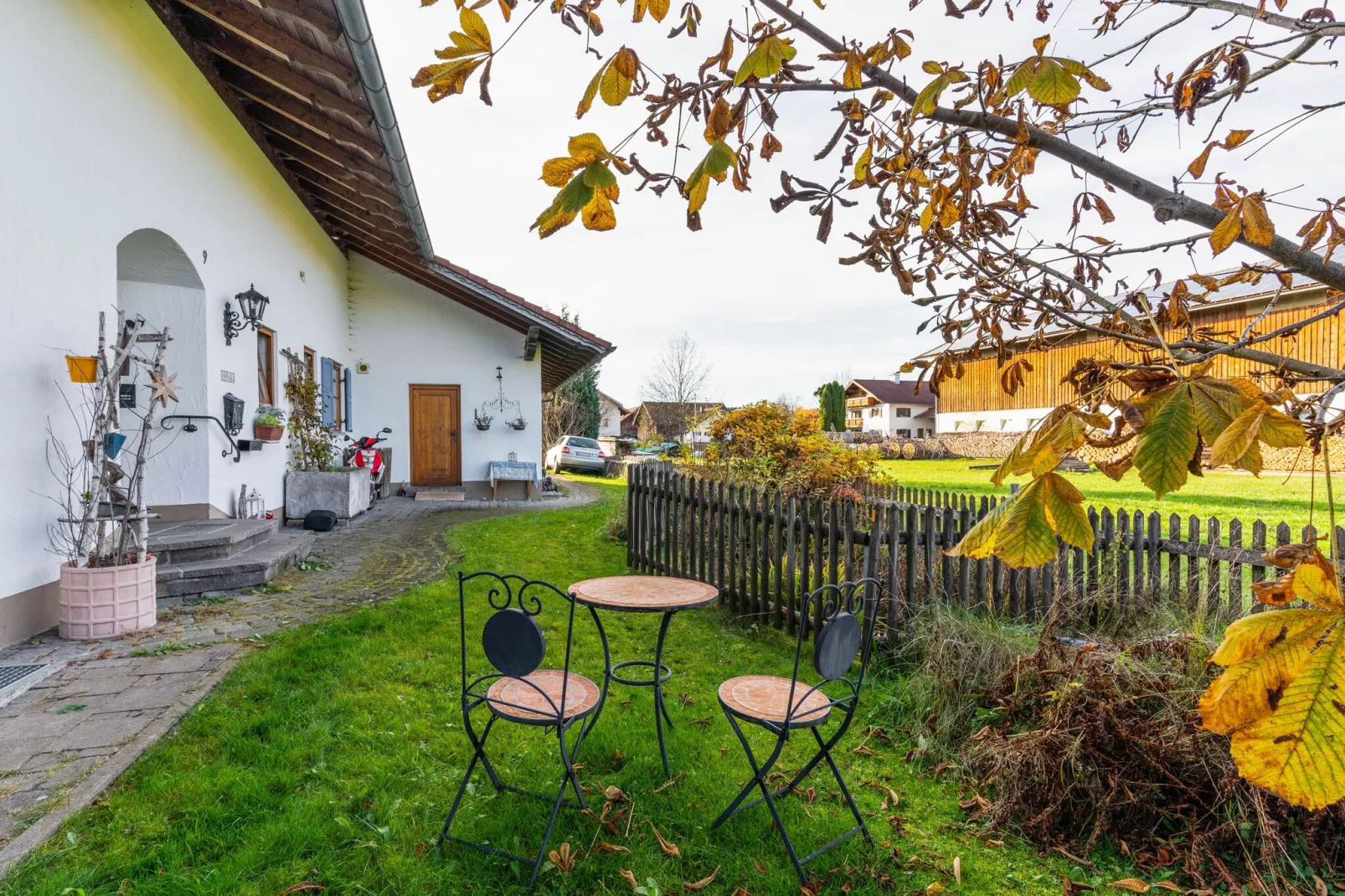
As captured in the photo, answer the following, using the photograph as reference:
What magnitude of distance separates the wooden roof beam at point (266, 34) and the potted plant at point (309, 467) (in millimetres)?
4438

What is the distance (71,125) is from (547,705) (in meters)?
5.05

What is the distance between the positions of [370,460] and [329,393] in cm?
131

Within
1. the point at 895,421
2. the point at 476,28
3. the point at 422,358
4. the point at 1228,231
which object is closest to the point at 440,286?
the point at 422,358

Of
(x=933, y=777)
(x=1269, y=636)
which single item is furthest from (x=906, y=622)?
(x=1269, y=636)

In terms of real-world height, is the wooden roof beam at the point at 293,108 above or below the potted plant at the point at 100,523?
above

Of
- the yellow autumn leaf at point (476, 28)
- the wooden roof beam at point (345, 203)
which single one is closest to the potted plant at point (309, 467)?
the wooden roof beam at point (345, 203)

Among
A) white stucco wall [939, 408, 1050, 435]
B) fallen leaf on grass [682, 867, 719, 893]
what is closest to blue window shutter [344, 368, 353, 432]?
fallen leaf on grass [682, 867, 719, 893]

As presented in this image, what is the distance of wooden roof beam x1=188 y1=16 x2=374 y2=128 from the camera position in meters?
6.20

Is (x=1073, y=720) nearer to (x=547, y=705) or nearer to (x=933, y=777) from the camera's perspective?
(x=933, y=777)

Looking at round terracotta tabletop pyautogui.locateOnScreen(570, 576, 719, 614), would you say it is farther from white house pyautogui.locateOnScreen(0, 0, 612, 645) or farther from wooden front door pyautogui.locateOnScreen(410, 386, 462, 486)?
wooden front door pyautogui.locateOnScreen(410, 386, 462, 486)

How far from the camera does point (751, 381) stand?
5006cm

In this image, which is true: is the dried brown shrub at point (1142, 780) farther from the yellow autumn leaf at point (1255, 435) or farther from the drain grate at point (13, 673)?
the drain grate at point (13, 673)

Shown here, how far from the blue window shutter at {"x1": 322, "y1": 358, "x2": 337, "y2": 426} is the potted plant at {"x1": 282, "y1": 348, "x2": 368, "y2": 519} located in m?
0.96

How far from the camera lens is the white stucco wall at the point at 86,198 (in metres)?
3.99
